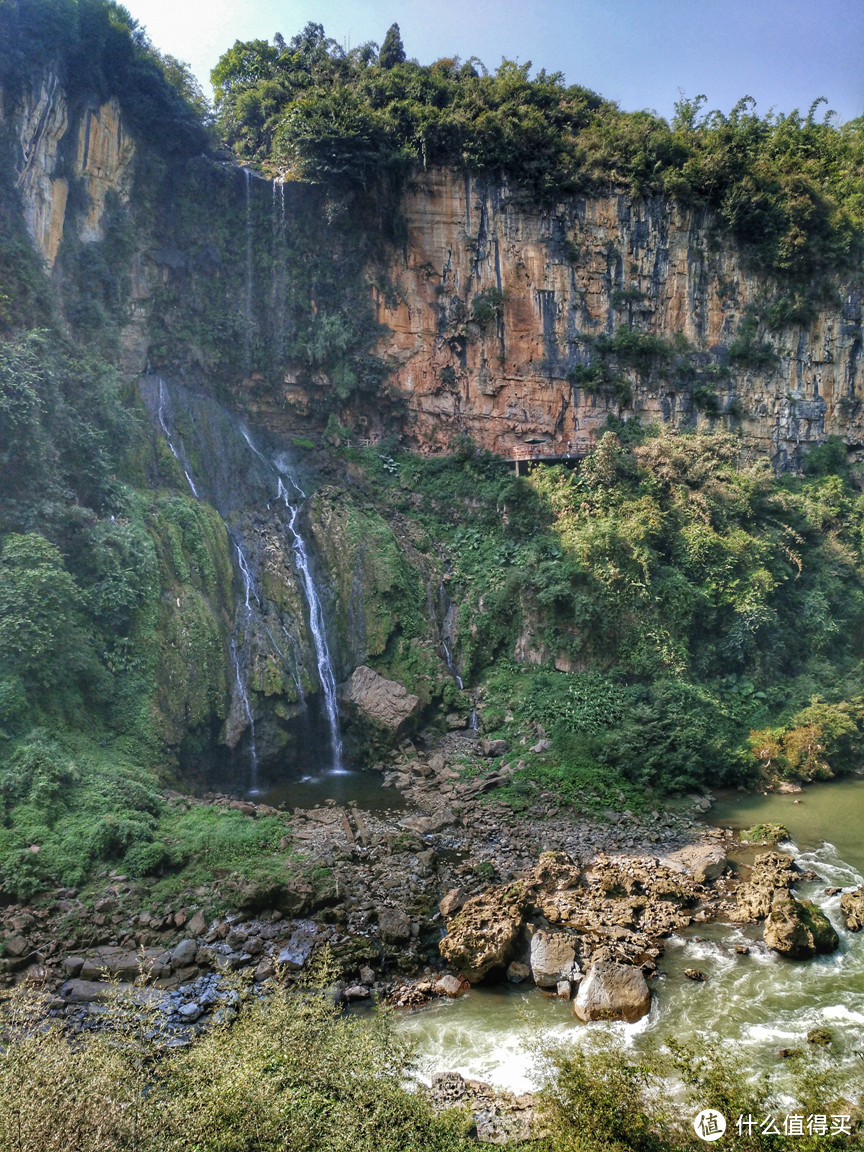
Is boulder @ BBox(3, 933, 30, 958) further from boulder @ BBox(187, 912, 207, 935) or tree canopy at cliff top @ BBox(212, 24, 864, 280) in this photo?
tree canopy at cliff top @ BBox(212, 24, 864, 280)

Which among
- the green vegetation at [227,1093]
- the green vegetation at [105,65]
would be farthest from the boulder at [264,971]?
the green vegetation at [105,65]

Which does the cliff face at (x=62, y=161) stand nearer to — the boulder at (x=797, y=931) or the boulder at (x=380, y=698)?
the boulder at (x=380, y=698)

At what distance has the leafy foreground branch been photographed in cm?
588

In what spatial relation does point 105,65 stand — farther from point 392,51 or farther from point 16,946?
point 16,946

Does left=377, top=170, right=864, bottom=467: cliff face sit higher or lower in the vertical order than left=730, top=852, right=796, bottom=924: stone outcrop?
higher

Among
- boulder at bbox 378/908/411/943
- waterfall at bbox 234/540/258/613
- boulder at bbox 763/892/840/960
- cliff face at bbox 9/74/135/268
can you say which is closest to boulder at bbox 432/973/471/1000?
boulder at bbox 378/908/411/943

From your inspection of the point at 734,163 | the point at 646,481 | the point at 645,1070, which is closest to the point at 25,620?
the point at 645,1070

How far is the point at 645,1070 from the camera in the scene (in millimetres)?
6625

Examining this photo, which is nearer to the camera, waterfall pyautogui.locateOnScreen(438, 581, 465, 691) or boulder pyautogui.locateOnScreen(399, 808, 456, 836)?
boulder pyautogui.locateOnScreen(399, 808, 456, 836)

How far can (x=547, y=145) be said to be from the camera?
894 inches

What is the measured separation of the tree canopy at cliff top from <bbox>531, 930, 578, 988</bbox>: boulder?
21841 mm

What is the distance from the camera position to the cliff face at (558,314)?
2325 centimetres

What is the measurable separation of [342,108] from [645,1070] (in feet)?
80.6

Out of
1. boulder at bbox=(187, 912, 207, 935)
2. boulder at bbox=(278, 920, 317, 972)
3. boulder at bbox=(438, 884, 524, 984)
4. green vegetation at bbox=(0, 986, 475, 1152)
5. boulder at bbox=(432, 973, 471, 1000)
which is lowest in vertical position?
boulder at bbox=(432, 973, 471, 1000)
